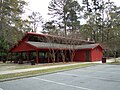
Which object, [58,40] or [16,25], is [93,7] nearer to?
[58,40]

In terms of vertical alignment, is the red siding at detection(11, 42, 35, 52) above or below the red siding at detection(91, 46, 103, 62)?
above

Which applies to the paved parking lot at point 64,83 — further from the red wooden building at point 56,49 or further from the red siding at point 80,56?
the red siding at point 80,56

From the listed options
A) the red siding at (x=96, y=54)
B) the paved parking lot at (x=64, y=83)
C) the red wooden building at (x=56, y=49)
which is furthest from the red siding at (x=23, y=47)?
the paved parking lot at (x=64, y=83)

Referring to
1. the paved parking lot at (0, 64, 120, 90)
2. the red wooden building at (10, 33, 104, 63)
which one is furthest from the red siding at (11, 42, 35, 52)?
the paved parking lot at (0, 64, 120, 90)

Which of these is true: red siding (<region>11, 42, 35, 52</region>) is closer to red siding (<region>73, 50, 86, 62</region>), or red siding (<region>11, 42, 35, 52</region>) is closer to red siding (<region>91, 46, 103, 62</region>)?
red siding (<region>73, 50, 86, 62</region>)

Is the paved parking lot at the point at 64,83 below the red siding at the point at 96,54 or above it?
below

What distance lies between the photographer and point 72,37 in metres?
32.8

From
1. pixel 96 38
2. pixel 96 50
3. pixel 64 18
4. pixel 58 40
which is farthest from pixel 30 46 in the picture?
pixel 96 38

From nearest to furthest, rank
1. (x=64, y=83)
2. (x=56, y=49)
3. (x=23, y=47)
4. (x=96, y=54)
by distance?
(x=64, y=83) < (x=56, y=49) < (x=23, y=47) < (x=96, y=54)

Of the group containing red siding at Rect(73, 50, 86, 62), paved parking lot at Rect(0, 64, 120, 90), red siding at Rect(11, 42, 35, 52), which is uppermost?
red siding at Rect(11, 42, 35, 52)

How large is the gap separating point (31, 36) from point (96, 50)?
12004mm

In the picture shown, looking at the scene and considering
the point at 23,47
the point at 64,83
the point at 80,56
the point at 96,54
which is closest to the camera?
the point at 64,83

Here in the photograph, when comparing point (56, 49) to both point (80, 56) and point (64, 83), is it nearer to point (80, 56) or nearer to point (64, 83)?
point (80, 56)

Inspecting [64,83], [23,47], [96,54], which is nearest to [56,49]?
[23,47]
